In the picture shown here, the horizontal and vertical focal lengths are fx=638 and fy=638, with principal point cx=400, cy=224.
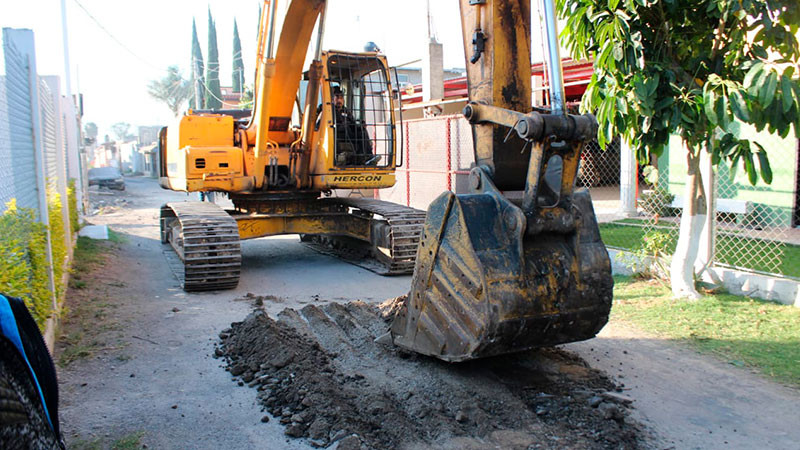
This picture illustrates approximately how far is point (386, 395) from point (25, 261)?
8.90ft

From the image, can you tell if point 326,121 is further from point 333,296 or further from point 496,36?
point 496,36

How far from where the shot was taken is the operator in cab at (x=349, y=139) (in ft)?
30.2

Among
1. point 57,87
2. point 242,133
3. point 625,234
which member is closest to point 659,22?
point 625,234

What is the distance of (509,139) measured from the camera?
418 centimetres

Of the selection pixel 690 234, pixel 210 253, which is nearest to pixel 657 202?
pixel 690 234

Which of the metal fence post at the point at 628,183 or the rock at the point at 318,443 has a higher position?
the metal fence post at the point at 628,183

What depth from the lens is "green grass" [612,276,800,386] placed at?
16.7 ft

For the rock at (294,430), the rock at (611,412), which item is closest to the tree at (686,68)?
the rock at (611,412)

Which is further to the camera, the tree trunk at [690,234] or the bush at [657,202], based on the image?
the bush at [657,202]

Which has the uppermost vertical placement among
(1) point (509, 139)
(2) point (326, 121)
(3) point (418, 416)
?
(2) point (326, 121)

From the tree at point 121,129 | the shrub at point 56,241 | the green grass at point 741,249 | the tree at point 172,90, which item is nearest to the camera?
the shrub at point 56,241

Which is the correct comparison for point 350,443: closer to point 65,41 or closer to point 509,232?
point 509,232

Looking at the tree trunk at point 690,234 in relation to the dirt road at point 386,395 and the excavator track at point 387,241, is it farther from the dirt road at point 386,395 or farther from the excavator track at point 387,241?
the excavator track at point 387,241

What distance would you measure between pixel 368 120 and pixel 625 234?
4.85 metres
